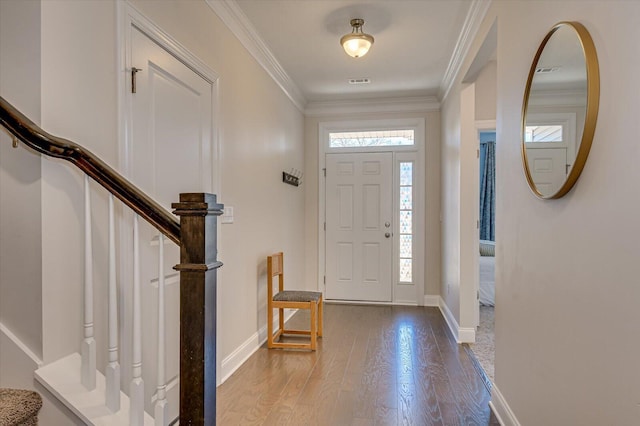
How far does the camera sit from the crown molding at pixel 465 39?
2712 mm

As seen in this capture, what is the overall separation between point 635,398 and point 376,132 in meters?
4.61

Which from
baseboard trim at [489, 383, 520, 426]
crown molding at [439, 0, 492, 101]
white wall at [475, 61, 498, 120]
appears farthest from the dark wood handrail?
white wall at [475, 61, 498, 120]

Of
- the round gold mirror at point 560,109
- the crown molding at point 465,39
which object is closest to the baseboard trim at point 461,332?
the round gold mirror at point 560,109

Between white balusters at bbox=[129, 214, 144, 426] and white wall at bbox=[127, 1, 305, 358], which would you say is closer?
white balusters at bbox=[129, 214, 144, 426]

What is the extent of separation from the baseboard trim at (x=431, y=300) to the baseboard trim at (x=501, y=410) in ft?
9.02

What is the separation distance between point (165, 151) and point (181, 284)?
115 cm

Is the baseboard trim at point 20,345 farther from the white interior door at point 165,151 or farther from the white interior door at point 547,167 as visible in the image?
the white interior door at point 547,167

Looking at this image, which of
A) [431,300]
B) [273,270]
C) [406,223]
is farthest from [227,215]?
[431,300]

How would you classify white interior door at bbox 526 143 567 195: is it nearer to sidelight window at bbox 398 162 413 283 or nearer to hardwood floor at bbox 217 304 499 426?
hardwood floor at bbox 217 304 499 426

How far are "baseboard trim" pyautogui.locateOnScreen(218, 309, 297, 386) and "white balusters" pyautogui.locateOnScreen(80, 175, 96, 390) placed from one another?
1461 millimetres

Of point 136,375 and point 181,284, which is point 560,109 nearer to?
point 181,284

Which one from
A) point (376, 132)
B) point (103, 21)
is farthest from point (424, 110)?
point (103, 21)

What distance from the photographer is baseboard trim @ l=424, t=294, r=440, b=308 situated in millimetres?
5121

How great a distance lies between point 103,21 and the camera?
1.66 m
